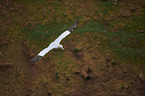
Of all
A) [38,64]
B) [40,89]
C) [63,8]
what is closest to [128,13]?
[63,8]

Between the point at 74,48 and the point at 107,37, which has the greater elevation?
the point at 107,37

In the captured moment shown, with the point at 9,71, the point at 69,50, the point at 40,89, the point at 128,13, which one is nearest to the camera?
the point at 40,89

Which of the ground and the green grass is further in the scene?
the green grass

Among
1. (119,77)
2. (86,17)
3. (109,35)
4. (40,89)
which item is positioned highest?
(86,17)

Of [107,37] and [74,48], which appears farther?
[107,37]

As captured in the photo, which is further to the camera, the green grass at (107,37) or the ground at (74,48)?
the green grass at (107,37)

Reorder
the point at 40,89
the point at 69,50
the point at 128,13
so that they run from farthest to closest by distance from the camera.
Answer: the point at 128,13 → the point at 69,50 → the point at 40,89

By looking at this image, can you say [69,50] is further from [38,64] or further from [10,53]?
[10,53]

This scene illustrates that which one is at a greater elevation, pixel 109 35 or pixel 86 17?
pixel 86 17
